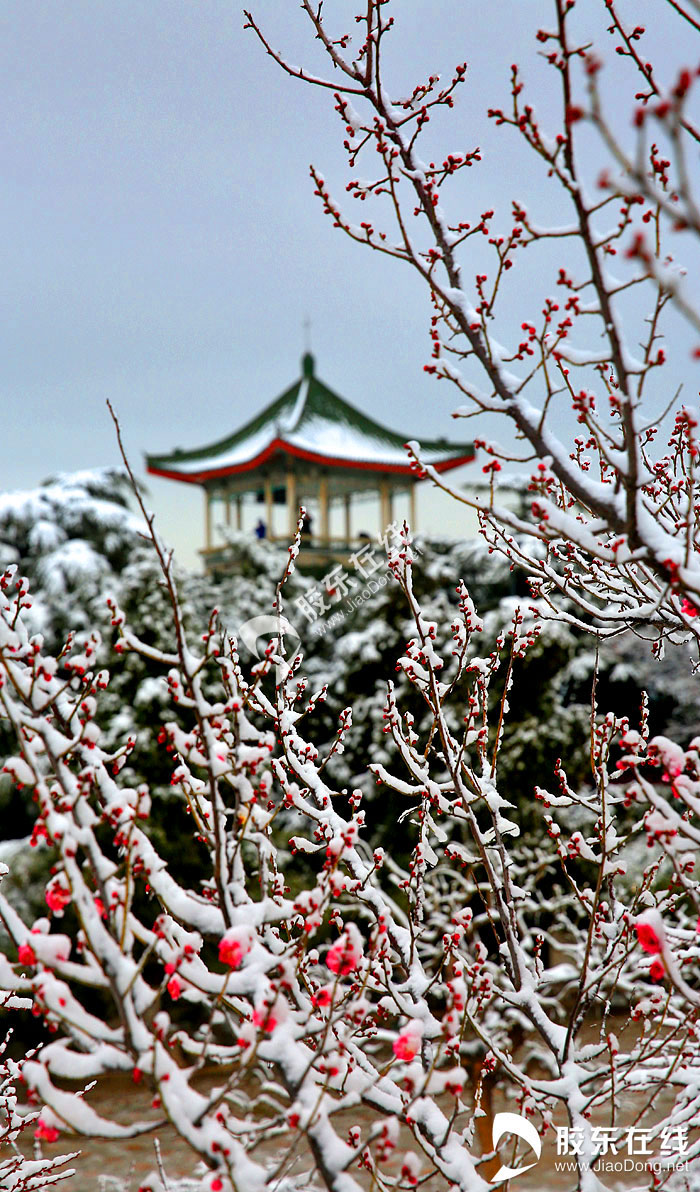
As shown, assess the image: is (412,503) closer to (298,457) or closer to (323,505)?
(323,505)

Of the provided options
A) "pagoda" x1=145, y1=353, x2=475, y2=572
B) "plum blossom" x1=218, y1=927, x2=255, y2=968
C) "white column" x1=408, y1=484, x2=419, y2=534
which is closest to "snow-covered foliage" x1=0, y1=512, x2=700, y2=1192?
"plum blossom" x1=218, y1=927, x2=255, y2=968

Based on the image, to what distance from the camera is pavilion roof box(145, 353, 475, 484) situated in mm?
18938

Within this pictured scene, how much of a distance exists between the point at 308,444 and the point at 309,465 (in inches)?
23.1

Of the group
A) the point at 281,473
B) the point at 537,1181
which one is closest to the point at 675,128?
the point at 537,1181

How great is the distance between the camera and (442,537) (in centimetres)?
1606

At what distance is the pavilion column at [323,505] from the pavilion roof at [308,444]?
0.58 metres

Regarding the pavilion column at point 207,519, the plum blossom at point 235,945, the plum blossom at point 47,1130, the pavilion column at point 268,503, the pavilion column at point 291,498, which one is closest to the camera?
the plum blossom at point 47,1130

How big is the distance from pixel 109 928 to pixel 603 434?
1.43m

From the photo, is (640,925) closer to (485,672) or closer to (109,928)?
(109,928)

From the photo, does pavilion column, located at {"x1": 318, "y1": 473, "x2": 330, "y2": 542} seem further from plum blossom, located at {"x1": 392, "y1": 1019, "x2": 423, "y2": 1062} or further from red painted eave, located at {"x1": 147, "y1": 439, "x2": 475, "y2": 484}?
plum blossom, located at {"x1": 392, "y1": 1019, "x2": 423, "y2": 1062}

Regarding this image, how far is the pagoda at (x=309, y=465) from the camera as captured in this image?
18.6 meters

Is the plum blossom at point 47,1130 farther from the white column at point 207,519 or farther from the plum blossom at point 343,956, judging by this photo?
the white column at point 207,519

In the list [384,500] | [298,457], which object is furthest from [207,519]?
[384,500]

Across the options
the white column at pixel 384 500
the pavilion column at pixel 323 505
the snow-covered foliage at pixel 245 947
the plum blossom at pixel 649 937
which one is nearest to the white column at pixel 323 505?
the pavilion column at pixel 323 505
